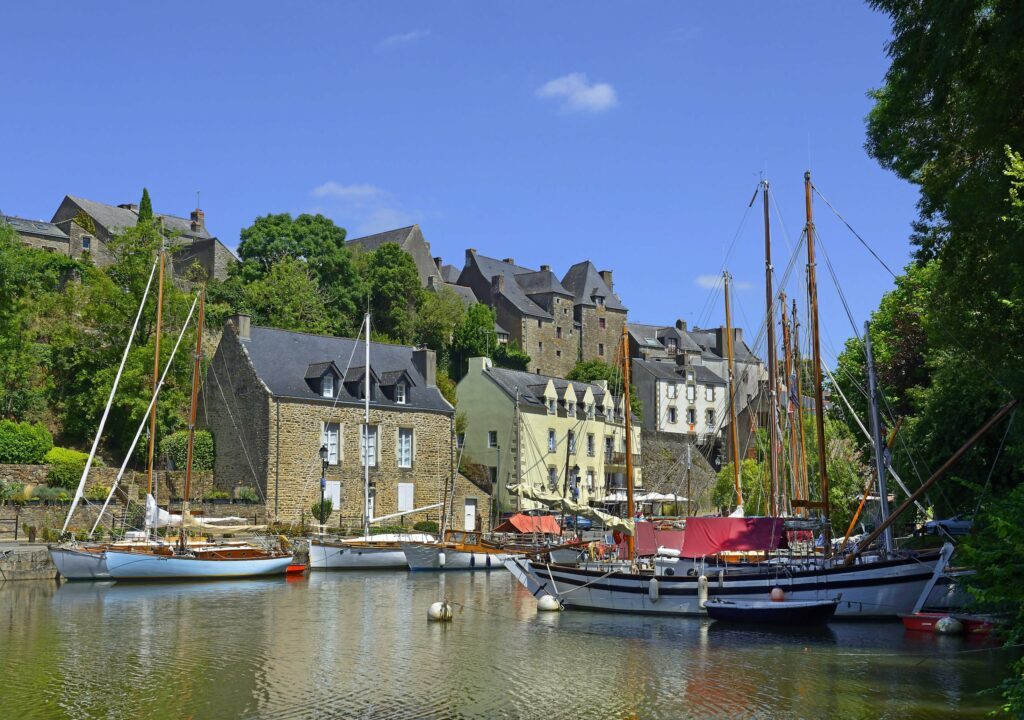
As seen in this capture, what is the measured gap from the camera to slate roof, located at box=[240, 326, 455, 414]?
48.2m

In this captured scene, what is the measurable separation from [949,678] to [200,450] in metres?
38.1

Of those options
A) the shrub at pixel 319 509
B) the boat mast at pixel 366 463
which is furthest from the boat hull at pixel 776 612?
the shrub at pixel 319 509

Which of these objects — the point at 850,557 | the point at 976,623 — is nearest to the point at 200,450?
the point at 850,557

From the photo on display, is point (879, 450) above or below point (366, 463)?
below

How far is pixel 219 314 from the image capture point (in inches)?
2440

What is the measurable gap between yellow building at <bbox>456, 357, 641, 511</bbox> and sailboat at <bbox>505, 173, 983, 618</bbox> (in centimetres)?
2698

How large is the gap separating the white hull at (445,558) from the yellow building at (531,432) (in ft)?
43.7

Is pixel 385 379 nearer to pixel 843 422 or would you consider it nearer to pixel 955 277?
pixel 843 422

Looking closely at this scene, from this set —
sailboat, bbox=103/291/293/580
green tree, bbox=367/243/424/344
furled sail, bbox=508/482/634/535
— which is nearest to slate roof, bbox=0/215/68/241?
green tree, bbox=367/243/424/344

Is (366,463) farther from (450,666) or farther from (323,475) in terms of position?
(450,666)

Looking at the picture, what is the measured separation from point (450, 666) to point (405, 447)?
110ft

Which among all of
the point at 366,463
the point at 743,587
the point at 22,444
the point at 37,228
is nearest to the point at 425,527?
the point at 366,463

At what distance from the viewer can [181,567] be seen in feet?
115

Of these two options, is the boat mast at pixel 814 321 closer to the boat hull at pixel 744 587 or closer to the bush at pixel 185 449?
the boat hull at pixel 744 587
